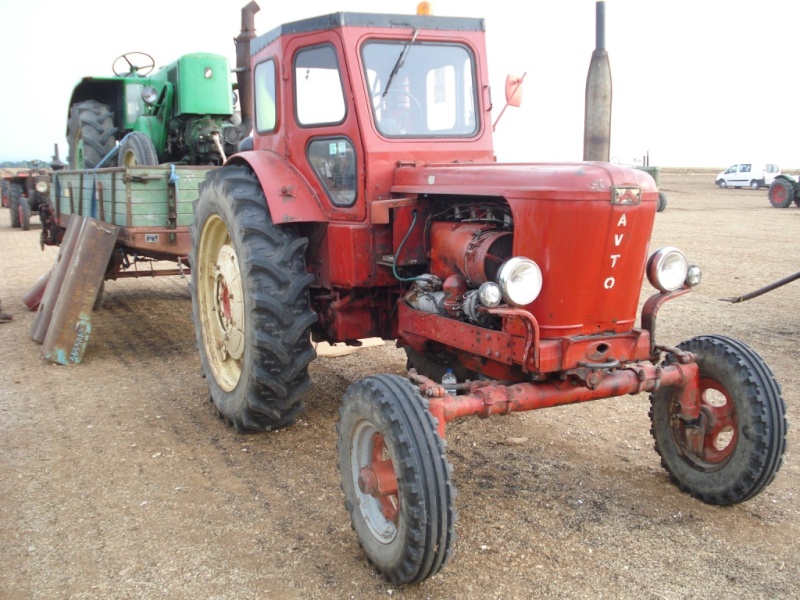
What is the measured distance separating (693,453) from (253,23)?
613cm

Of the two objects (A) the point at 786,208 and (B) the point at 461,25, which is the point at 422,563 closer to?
(B) the point at 461,25

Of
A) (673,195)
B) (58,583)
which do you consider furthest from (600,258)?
(673,195)

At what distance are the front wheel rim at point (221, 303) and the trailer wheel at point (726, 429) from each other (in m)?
2.52

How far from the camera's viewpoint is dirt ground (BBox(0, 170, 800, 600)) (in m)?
3.27

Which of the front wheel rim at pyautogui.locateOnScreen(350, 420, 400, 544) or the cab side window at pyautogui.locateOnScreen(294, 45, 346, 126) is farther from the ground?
the cab side window at pyautogui.locateOnScreen(294, 45, 346, 126)

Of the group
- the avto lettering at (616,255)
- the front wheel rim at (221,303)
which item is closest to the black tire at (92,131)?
the front wheel rim at (221,303)

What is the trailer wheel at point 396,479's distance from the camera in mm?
3057

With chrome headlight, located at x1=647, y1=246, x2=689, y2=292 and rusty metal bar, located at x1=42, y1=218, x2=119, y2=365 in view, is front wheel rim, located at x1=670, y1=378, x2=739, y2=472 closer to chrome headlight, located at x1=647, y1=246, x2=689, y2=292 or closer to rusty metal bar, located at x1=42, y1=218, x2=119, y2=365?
chrome headlight, located at x1=647, y1=246, x2=689, y2=292

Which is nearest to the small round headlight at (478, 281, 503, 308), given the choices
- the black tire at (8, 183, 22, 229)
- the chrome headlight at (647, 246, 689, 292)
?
the chrome headlight at (647, 246, 689, 292)

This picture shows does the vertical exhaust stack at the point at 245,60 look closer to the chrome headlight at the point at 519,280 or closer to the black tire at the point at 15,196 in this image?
the chrome headlight at the point at 519,280

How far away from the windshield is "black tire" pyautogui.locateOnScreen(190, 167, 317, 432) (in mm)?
886

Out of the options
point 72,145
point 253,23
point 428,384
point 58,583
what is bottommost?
point 58,583

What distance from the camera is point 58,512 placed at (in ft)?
12.8

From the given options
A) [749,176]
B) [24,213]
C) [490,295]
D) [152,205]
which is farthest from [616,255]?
[749,176]
